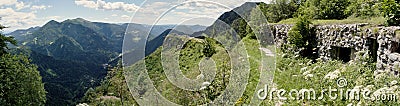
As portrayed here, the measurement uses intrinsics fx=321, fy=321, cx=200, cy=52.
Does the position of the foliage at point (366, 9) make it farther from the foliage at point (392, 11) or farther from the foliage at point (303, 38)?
the foliage at point (392, 11)

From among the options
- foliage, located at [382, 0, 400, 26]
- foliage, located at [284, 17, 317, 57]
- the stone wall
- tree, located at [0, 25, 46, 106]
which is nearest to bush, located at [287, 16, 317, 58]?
foliage, located at [284, 17, 317, 57]

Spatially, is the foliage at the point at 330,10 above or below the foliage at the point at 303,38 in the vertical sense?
above

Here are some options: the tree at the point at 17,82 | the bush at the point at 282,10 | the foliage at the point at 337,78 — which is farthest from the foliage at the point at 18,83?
the bush at the point at 282,10

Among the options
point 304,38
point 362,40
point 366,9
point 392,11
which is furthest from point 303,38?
point 392,11

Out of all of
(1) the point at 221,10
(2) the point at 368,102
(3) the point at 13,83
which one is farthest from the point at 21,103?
(2) the point at 368,102

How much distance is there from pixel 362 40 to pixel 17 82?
11.8 meters

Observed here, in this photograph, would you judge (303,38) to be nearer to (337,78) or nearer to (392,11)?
(392,11)

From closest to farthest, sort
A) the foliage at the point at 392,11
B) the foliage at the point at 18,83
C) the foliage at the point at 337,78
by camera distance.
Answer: the foliage at the point at 337,78 → the foliage at the point at 392,11 → the foliage at the point at 18,83

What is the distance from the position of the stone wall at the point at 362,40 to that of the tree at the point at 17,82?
11.5 metres

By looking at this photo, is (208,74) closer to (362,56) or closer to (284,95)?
(284,95)

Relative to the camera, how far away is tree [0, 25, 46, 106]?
11297 millimetres

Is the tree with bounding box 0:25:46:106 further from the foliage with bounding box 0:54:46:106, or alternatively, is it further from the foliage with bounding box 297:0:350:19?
the foliage with bounding box 297:0:350:19

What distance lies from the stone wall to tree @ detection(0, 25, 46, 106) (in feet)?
37.6

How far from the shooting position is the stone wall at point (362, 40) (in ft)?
25.9
